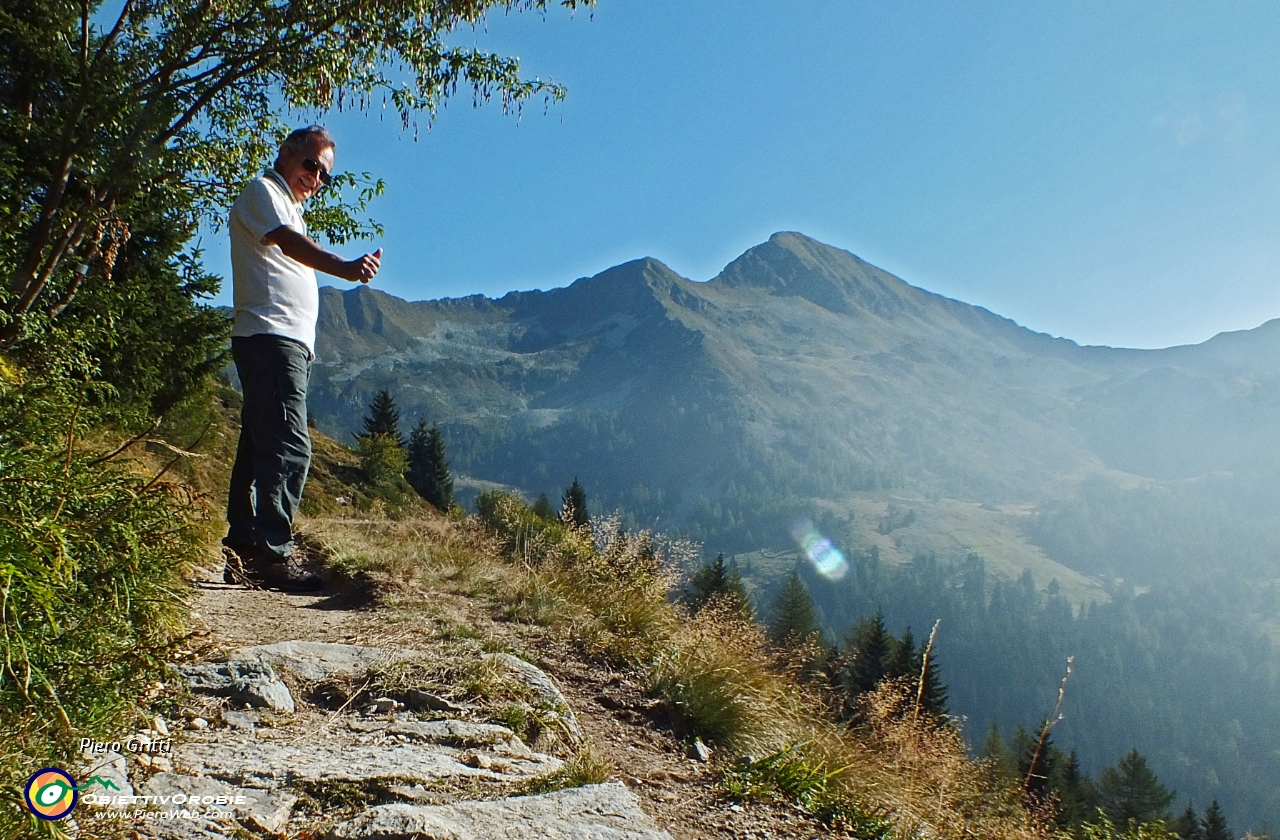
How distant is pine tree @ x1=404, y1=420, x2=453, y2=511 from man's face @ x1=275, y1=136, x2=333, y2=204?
189 ft

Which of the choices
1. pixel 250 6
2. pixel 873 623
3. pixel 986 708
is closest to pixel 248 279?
pixel 250 6

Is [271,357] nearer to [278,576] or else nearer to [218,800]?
[278,576]

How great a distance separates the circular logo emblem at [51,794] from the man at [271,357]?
6.30ft

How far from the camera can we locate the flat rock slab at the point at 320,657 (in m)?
3.31

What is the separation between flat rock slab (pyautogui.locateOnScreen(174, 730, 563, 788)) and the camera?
7.43 feet

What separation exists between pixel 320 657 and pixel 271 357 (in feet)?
4.78

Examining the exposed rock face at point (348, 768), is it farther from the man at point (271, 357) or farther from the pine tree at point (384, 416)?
the pine tree at point (384, 416)

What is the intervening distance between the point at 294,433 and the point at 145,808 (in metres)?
2.17

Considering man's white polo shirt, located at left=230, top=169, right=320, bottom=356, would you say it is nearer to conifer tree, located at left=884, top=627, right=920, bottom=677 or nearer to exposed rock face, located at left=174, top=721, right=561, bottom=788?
exposed rock face, located at left=174, top=721, right=561, bottom=788

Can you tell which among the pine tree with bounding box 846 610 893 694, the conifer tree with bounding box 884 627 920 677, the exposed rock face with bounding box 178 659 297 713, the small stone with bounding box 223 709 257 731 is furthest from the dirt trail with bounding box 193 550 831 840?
the pine tree with bounding box 846 610 893 694

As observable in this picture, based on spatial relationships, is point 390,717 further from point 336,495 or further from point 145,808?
point 336,495

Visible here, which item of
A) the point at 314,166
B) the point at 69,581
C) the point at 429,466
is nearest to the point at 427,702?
the point at 69,581

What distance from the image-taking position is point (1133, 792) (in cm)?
5875

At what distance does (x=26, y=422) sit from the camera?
2119 mm
